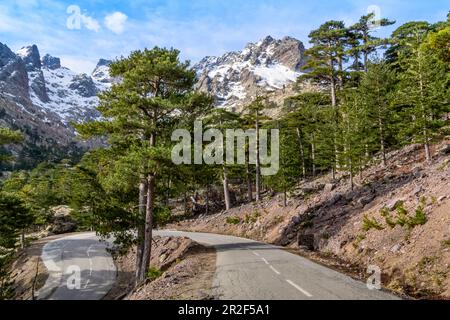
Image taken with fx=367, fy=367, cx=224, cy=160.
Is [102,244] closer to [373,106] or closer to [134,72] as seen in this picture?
[134,72]

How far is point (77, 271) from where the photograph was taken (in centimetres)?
3275

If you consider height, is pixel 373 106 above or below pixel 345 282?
above

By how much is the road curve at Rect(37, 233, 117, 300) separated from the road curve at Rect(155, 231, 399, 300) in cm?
1525

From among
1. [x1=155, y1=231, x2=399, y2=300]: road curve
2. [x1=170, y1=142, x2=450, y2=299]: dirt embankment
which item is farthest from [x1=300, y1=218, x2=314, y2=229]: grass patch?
[x1=155, y1=231, x2=399, y2=300]: road curve

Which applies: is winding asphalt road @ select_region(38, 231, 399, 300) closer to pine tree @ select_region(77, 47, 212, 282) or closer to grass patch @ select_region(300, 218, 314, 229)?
pine tree @ select_region(77, 47, 212, 282)

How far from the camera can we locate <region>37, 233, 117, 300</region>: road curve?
2784cm

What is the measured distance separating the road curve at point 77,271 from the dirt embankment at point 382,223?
12583 mm

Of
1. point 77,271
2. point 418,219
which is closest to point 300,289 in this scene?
point 418,219

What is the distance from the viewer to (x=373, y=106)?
34719 mm

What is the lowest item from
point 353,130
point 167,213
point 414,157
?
point 167,213

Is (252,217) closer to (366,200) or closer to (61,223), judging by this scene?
(366,200)

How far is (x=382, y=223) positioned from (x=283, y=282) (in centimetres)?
926
